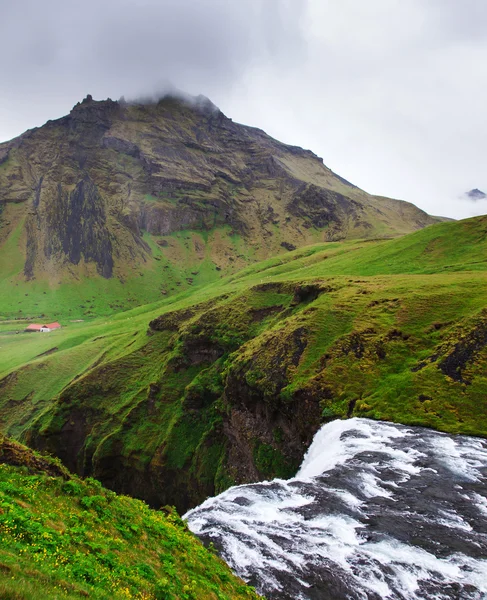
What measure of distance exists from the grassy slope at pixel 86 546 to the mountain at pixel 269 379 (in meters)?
22.2

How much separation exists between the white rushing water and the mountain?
6853 mm

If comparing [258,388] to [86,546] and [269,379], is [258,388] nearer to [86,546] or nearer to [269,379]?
[269,379]

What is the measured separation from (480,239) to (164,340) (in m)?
74.0

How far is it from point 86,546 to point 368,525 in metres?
13.7

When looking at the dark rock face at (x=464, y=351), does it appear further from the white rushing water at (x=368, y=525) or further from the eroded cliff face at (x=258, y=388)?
the white rushing water at (x=368, y=525)

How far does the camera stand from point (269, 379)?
45.8 meters

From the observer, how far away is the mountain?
1453 inches

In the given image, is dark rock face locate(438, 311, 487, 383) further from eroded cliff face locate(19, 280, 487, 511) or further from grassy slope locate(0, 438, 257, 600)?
grassy slope locate(0, 438, 257, 600)

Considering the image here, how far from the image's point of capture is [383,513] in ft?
66.5

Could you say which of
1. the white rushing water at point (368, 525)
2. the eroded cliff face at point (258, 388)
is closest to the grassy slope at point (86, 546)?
the white rushing water at point (368, 525)

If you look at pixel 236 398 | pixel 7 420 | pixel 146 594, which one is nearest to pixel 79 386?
pixel 7 420

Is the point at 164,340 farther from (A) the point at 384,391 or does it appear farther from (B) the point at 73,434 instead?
(A) the point at 384,391

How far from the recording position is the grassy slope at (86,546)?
975 cm

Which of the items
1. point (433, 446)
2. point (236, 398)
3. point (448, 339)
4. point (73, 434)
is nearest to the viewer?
point (433, 446)
